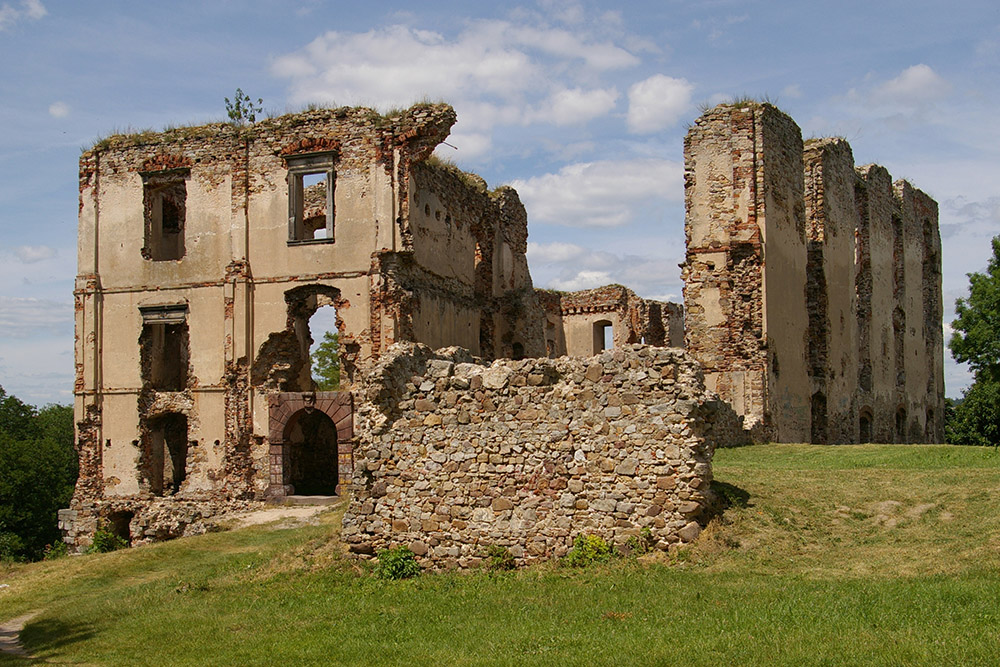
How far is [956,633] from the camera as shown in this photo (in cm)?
680

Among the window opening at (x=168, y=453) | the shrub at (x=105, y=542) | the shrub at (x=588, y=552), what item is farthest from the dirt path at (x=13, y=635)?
the window opening at (x=168, y=453)

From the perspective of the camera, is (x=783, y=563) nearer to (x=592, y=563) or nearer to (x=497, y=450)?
(x=592, y=563)

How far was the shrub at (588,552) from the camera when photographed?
10570mm

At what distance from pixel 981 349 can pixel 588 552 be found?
25.7m

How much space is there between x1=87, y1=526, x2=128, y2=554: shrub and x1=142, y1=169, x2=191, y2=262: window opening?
6.98 metres

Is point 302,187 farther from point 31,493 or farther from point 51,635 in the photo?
point 31,493

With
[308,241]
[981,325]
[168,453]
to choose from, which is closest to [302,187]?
[308,241]

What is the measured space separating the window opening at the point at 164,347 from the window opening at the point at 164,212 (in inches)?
62.4

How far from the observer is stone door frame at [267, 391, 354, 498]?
21.5 m

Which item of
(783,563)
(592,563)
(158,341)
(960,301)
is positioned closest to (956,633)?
(783,563)

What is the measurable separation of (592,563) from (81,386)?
18155 millimetres

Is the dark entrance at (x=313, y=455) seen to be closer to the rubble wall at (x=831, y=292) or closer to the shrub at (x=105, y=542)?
the shrub at (x=105, y=542)

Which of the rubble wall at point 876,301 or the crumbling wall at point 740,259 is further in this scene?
the rubble wall at point 876,301

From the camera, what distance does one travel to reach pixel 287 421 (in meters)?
22.3
